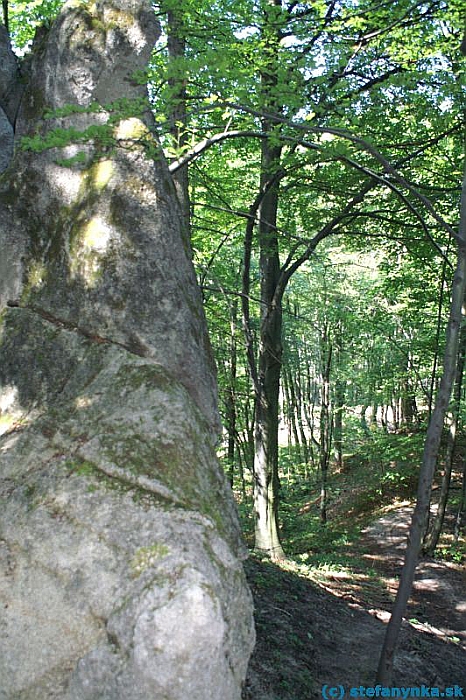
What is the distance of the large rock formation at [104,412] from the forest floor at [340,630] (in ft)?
6.40

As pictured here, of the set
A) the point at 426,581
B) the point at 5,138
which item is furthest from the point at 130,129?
the point at 426,581

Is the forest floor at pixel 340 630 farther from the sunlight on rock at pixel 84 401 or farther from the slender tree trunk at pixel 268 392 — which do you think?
the sunlight on rock at pixel 84 401

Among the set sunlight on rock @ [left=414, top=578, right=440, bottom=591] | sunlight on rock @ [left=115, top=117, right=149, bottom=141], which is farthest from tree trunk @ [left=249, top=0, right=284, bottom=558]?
sunlight on rock @ [left=115, top=117, right=149, bottom=141]

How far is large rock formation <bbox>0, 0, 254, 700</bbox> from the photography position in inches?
130

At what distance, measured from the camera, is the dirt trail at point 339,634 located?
5.31 metres

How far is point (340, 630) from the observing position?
6.73 meters

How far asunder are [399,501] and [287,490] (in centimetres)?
734

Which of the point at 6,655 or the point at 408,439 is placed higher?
the point at 408,439

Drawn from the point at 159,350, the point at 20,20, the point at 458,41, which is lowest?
the point at 159,350

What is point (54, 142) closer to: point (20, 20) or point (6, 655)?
point (6, 655)

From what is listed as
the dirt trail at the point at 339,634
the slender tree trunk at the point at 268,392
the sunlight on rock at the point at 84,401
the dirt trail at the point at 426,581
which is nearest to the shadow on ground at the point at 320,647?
the dirt trail at the point at 339,634

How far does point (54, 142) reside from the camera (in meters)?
4.62

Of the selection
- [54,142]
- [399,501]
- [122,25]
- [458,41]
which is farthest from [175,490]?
[399,501]

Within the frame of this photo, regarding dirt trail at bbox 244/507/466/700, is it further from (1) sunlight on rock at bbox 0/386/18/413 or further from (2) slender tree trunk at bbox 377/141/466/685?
(1) sunlight on rock at bbox 0/386/18/413
